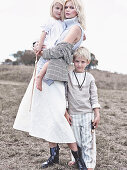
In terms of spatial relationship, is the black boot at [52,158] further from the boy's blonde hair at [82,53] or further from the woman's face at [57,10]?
the woman's face at [57,10]

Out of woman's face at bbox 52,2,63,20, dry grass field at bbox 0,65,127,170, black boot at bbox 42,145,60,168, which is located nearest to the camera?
woman's face at bbox 52,2,63,20

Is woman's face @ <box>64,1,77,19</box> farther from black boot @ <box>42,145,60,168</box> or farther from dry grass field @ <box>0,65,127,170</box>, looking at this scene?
dry grass field @ <box>0,65,127,170</box>

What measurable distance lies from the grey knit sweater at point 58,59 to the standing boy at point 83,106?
250 mm

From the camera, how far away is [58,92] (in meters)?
2.74

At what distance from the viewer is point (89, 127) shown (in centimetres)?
290

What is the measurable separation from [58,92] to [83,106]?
0.32 meters

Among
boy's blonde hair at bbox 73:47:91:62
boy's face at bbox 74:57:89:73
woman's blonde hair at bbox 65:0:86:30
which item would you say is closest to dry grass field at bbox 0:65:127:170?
boy's face at bbox 74:57:89:73

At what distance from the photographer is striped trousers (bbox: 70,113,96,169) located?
289cm

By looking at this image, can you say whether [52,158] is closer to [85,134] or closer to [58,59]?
[85,134]

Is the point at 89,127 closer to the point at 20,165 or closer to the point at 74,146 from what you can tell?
the point at 74,146

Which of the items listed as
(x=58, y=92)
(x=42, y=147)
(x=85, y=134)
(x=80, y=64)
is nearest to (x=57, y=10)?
(x=80, y=64)

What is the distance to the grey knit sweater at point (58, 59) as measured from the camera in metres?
2.56

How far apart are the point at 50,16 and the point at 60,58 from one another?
1.45ft

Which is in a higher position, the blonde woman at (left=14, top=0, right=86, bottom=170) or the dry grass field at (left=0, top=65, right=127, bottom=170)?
the blonde woman at (left=14, top=0, right=86, bottom=170)
